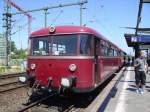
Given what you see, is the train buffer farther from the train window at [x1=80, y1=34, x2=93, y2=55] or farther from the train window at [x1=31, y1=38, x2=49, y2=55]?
the train window at [x1=31, y1=38, x2=49, y2=55]

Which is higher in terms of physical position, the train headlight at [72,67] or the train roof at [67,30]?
the train roof at [67,30]

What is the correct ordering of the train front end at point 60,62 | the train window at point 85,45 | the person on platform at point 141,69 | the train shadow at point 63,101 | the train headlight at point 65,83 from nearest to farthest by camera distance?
the train headlight at point 65,83 → the train front end at point 60,62 → the train window at point 85,45 → the train shadow at point 63,101 → the person on platform at point 141,69

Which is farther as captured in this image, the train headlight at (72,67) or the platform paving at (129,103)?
the train headlight at (72,67)

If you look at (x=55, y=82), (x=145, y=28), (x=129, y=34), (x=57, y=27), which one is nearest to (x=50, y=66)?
(x=55, y=82)

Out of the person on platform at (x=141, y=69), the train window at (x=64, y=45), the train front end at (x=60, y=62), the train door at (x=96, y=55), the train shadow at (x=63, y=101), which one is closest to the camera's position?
the train front end at (x=60, y=62)

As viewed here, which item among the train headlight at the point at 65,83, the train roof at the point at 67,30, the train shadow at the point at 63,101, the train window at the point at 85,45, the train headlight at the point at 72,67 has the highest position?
the train roof at the point at 67,30

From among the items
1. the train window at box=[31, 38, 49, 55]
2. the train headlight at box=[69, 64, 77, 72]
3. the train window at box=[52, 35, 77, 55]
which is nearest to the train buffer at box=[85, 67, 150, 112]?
the train headlight at box=[69, 64, 77, 72]

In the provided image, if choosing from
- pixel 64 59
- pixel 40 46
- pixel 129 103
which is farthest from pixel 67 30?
pixel 129 103

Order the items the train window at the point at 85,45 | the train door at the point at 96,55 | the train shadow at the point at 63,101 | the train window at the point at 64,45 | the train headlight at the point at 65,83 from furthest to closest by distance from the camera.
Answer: the train door at the point at 96,55
the train shadow at the point at 63,101
the train window at the point at 64,45
the train window at the point at 85,45
the train headlight at the point at 65,83

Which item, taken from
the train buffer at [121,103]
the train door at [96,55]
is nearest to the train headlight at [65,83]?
the train buffer at [121,103]

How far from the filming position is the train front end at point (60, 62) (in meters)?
10.5

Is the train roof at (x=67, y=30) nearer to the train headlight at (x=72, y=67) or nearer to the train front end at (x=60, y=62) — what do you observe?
the train front end at (x=60, y=62)

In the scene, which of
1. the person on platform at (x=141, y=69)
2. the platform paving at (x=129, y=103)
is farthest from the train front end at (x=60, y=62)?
the person on platform at (x=141, y=69)

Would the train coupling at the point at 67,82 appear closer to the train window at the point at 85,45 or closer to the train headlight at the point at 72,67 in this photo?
the train headlight at the point at 72,67
